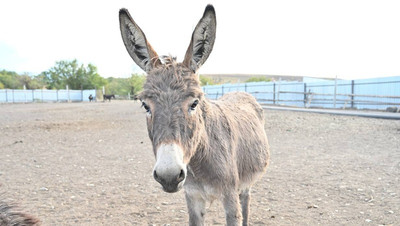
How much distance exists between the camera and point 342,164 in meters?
6.51

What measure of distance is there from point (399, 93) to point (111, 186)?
2517 centimetres

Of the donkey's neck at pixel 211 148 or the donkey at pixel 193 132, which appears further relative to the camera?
the donkey's neck at pixel 211 148

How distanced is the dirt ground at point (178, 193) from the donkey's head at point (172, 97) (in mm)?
1217

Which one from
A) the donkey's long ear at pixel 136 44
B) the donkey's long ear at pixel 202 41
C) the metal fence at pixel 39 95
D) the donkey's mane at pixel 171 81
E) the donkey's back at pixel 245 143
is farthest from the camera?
→ the metal fence at pixel 39 95

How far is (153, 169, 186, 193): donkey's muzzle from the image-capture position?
1.75m

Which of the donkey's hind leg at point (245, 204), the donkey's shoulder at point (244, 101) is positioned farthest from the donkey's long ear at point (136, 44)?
the donkey's hind leg at point (245, 204)

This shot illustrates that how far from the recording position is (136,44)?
2.61m

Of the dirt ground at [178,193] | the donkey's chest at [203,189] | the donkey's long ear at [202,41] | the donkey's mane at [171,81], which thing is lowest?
the dirt ground at [178,193]

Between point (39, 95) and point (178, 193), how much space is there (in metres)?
61.6

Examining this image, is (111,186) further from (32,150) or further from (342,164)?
(342,164)

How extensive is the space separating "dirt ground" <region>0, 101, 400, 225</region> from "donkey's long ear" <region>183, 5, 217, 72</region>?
72.5 inches

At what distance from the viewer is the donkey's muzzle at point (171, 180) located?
1.75m

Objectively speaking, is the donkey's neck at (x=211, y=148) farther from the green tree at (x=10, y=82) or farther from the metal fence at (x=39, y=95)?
the green tree at (x=10, y=82)

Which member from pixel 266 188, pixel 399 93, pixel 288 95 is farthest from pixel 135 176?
pixel 288 95
